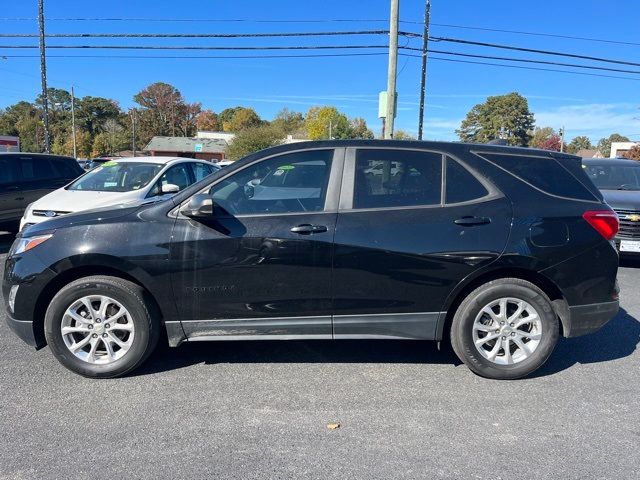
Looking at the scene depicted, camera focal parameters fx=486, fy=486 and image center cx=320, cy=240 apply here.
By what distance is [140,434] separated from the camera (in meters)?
3.03

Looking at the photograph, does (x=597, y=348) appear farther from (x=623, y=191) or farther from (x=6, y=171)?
(x=6, y=171)

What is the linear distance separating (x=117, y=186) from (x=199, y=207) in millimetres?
5211

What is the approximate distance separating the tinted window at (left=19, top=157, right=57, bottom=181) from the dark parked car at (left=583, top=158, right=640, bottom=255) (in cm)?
1056

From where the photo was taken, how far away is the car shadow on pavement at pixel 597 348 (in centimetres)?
420

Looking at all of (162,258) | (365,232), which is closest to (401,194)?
(365,232)

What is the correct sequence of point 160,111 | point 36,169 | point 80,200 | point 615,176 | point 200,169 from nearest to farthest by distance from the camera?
point 80,200 < point 615,176 < point 200,169 < point 36,169 < point 160,111

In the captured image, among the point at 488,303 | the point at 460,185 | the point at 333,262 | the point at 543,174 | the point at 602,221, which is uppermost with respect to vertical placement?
the point at 543,174

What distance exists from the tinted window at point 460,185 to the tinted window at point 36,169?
8.90 metres

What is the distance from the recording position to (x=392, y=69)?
13555mm

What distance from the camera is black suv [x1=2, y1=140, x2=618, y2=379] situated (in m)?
3.65

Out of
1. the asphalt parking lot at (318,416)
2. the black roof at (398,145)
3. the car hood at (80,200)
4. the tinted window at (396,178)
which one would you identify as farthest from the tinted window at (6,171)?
the tinted window at (396,178)

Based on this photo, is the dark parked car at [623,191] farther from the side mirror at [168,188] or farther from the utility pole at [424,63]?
the utility pole at [424,63]

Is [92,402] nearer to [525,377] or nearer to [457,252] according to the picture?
[457,252]

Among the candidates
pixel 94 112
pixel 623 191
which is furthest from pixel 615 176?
pixel 94 112
